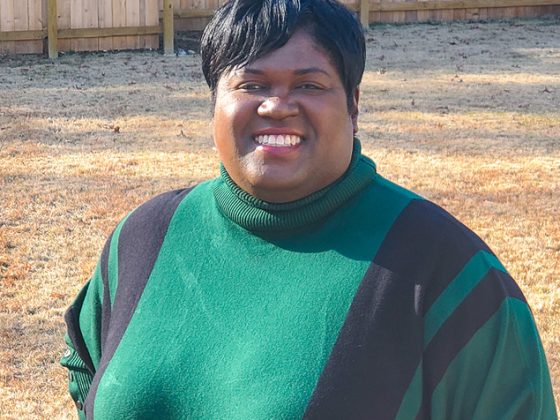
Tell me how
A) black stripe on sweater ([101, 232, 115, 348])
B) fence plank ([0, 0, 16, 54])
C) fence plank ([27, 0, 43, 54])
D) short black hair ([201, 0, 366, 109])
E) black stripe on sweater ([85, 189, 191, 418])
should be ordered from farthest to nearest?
1. fence plank ([27, 0, 43, 54])
2. fence plank ([0, 0, 16, 54])
3. black stripe on sweater ([101, 232, 115, 348])
4. black stripe on sweater ([85, 189, 191, 418])
5. short black hair ([201, 0, 366, 109])

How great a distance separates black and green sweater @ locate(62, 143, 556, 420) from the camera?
6.84 ft

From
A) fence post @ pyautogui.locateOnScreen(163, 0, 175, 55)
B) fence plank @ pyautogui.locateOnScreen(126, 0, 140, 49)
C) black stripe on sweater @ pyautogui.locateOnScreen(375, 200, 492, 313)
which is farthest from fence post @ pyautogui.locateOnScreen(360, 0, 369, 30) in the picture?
black stripe on sweater @ pyautogui.locateOnScreen(375, 200, 492, 313)

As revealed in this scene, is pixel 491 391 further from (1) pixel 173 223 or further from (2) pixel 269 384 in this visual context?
(1) pixel 173 223

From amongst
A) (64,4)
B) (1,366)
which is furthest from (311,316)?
(64,4)

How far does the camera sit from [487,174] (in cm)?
866

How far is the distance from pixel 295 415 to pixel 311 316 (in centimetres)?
20

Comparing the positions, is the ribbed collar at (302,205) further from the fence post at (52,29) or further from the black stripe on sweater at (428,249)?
the fence post at (52,29)

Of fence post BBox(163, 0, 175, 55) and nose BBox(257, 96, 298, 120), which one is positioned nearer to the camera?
nose BBox(257, 96, 298, 120)

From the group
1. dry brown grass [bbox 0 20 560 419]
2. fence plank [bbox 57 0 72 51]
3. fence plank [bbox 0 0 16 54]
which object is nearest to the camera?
dry brown grass [bbox 0 20 560 419]

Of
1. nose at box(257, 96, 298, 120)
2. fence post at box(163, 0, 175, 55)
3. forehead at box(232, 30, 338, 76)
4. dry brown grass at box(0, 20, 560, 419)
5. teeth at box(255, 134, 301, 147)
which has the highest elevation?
forehead at box(232, 30, 338, 76)

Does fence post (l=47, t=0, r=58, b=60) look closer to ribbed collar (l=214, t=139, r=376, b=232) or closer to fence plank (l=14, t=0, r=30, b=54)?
fence plank (l=14, t=0, r=30, b=54)

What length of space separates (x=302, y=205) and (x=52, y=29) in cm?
1196

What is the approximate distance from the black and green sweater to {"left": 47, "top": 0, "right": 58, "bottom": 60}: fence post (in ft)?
38.2

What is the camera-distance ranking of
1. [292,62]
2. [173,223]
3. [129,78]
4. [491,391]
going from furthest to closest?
[129,78] → [173,223] → [292,62] → [491,391]
